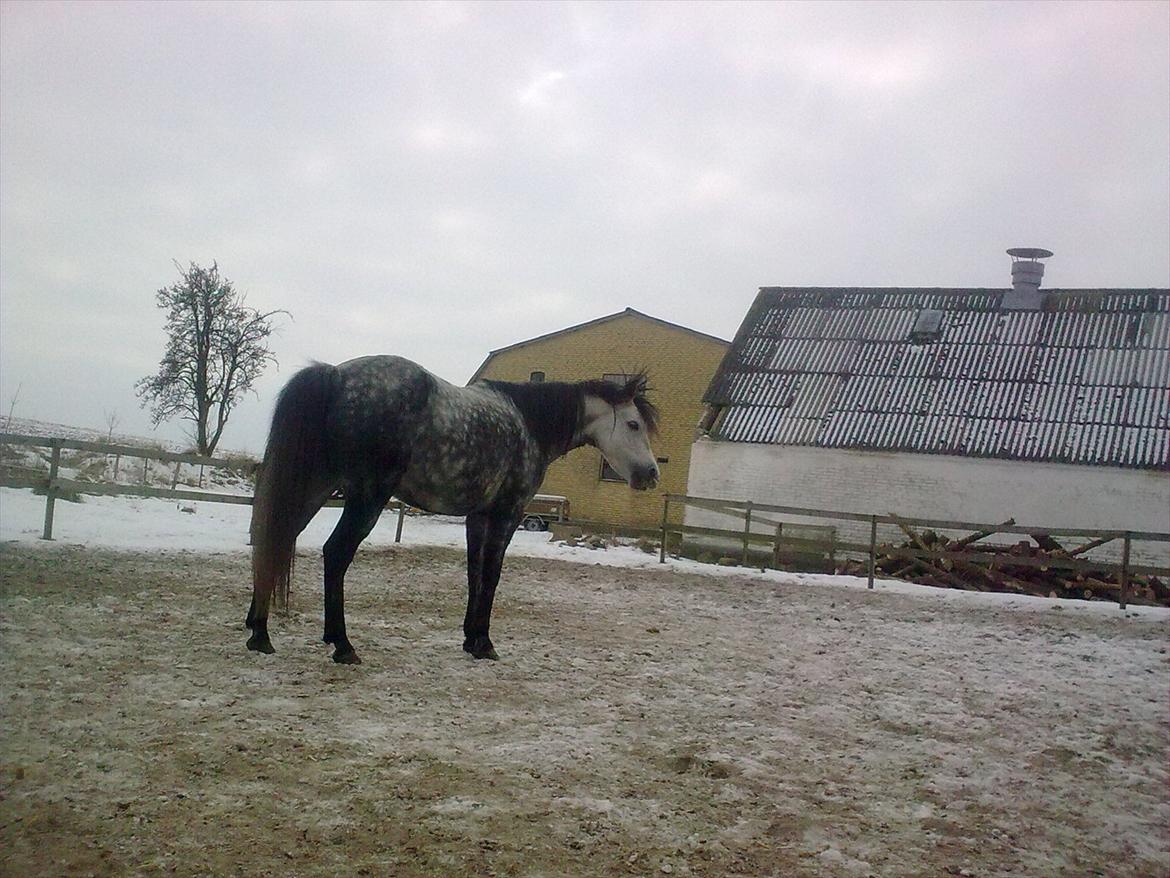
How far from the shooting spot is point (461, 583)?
777 centimetres

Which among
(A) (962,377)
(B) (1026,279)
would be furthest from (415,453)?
(B) (1026,279)

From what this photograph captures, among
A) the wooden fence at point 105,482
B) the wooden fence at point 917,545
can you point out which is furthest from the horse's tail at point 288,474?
the wooden fence at point 917,545

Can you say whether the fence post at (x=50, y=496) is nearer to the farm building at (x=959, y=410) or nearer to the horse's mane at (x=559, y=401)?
the horse's mane at (x=559, y=401)

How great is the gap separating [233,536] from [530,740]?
17.8 ft

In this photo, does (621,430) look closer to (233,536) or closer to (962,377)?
(233,536)

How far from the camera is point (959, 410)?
1278 cm

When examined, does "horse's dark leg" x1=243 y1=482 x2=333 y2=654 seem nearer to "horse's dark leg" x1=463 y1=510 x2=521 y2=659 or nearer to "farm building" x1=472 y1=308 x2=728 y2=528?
"horse's dark leg" x1=463 y1=510 x2=521 y2=659

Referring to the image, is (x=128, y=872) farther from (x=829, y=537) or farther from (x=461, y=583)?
(x=829, y=537)

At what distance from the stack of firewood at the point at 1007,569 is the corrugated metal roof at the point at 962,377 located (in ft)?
5.04

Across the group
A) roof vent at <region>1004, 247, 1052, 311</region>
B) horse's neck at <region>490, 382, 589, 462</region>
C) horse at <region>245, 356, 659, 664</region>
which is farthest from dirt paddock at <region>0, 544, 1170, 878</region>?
roof vent at <region>1004, 247, 1052, 311</region>

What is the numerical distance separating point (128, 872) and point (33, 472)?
189 inches

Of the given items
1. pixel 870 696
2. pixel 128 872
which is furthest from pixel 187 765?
pixel 870 696

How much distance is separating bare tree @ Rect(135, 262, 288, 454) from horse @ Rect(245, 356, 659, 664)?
8.9 inches

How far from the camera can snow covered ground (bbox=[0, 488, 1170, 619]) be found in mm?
6570
